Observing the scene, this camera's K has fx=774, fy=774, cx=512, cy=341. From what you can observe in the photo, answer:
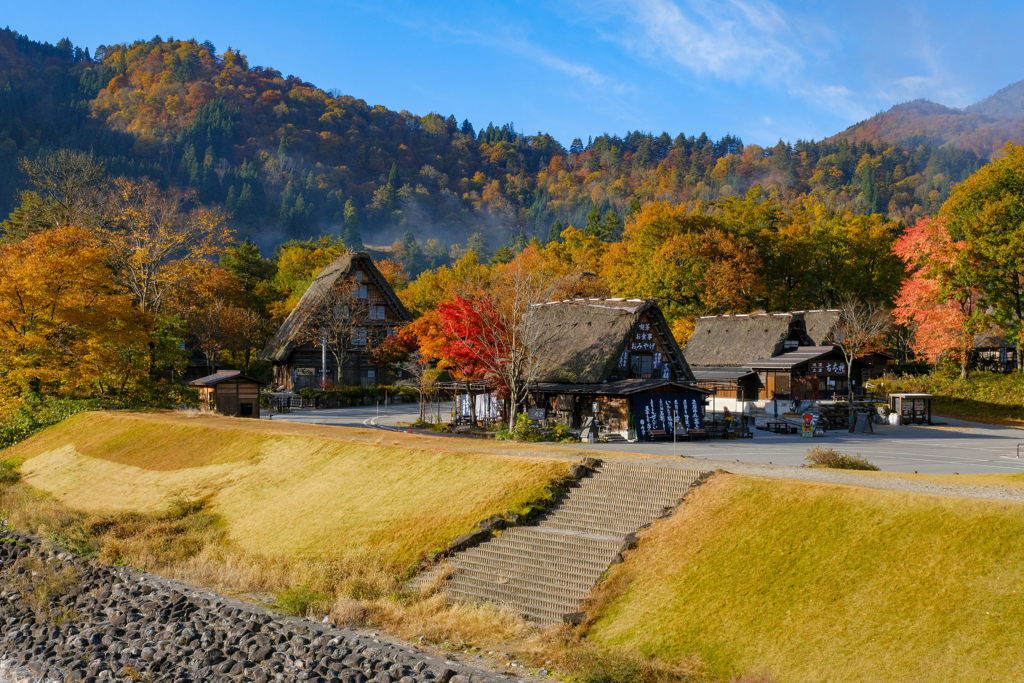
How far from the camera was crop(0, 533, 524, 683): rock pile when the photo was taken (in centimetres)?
1149

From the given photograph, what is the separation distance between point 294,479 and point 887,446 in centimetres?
2354

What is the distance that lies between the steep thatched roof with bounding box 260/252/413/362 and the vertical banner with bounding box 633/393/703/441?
29550mm

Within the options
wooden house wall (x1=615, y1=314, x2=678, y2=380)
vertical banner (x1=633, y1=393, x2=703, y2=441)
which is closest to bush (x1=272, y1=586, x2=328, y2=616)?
vertical banner (x1=633, y1=393, x2=703, y2=441)

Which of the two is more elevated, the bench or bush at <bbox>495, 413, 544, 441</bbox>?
bush at <bbox>495, 413, 544, 441</bbox>

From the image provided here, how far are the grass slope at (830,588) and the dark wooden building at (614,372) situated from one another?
1837 centimetres

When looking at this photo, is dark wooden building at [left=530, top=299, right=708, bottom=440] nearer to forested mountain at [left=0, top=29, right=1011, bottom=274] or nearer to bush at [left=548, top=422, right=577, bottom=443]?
bush at [left=548, top=422, right=577, bottom=443]

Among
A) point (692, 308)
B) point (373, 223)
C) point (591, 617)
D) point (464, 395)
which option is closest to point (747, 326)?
point (692, 308)

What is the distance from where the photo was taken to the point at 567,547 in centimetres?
1448

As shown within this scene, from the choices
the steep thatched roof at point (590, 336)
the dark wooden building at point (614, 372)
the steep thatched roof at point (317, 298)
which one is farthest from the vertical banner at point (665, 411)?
the steep thatched roof at point (317, 298)

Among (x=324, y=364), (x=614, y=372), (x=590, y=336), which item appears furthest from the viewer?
(x=324, y=364)

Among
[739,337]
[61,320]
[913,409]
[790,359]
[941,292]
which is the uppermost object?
[941,292]

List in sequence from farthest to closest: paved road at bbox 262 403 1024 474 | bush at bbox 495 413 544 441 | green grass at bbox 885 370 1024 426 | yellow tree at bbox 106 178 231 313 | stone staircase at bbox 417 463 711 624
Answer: green grass at bbox 885 370 1024 426, yellow tree at bbox 106 178 231 313, bush at bbox 495 413 544 441, paved road at bbox 262 403 1024 474, stone staircase at bbox 417 463 711 624

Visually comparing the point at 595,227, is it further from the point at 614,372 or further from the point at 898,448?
the point at 898,448

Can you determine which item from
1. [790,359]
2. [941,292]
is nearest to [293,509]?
[790,359]
